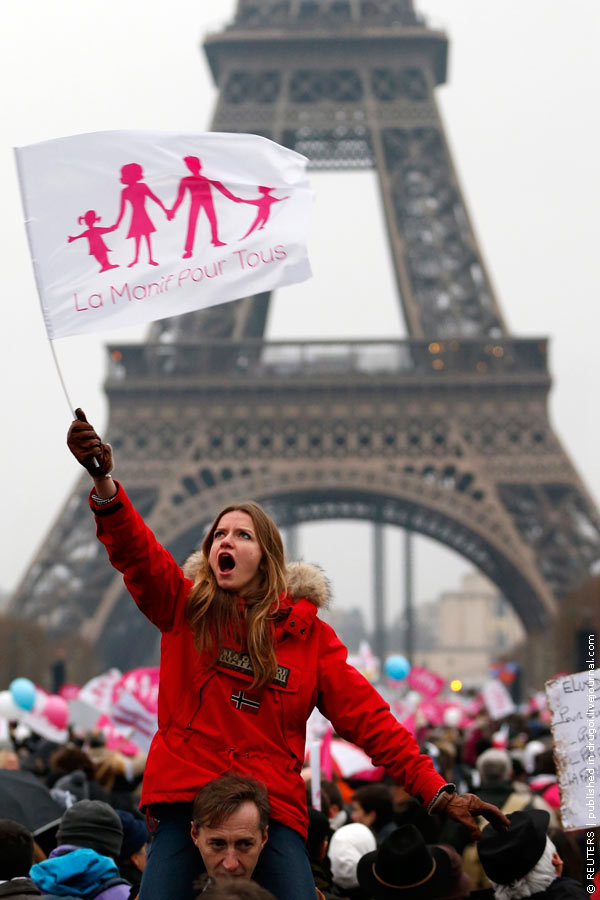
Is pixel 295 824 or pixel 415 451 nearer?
pixel 295 824

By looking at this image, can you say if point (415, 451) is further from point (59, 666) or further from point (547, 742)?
point (547, 742)

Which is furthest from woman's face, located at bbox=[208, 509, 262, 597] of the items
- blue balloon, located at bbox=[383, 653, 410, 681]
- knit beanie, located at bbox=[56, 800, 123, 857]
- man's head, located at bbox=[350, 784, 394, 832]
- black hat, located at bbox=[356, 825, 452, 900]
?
blue balloon, located at bbox=[383, 653, 410, 681]

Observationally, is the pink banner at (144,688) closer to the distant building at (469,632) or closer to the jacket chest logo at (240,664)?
the jacket chest logo at (240,664)

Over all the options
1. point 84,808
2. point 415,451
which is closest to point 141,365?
point 415,451

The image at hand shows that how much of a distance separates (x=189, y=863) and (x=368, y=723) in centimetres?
69

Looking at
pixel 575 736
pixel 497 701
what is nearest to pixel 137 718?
pixel 575 736

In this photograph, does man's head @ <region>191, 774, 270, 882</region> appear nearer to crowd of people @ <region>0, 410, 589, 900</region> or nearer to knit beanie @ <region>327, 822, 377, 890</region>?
crowd of people @ <region>0, 410, 589, 900</region>

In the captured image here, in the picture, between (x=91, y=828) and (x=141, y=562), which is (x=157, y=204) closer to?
(x=141, y=562)

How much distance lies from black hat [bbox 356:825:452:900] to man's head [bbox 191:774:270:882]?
133cm

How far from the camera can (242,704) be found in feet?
13.6

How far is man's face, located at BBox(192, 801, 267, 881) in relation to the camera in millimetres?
3727

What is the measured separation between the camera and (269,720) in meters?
4.18

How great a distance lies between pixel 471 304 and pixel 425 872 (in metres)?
38.9
